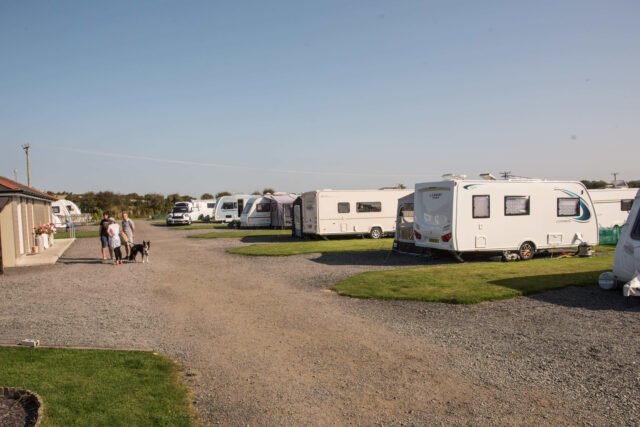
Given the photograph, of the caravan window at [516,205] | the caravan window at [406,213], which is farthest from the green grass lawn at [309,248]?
the caravan window at [516,205]

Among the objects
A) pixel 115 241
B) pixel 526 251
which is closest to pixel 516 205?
pixel 526 251

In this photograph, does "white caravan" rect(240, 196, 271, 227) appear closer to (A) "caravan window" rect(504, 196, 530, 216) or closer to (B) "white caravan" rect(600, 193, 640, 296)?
(A) "caravan window" rect(504, 196, 530, 216)

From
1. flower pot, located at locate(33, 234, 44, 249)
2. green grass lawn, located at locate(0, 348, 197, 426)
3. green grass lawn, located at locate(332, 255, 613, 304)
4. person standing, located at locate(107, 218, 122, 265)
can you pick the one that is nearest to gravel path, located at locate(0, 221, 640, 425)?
green grass lawn, located at locate(0, 348, 197, 426)

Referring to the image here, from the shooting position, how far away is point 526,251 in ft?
48.5

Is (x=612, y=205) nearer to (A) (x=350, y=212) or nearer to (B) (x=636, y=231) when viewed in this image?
(A) (x=350, y=212)

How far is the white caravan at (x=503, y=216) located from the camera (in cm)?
1402

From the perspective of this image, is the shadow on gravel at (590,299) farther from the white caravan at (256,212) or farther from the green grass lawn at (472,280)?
the white caravan at (256,212)

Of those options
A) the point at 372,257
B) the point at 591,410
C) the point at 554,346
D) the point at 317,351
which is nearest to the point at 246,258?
the point at 372,257

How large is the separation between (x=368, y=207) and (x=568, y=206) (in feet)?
33.6

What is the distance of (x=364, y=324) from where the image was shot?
7.62 m

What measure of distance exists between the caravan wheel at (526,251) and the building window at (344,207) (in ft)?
33.0

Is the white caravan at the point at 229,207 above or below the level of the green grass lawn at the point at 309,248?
above

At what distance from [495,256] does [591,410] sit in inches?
478

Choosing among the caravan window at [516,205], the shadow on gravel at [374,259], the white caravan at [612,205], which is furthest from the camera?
the white caravan at [612,205]
